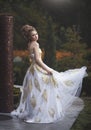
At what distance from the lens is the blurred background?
18812 millimetres

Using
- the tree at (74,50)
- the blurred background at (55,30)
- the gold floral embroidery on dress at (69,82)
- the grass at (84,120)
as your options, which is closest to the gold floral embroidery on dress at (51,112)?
the grass at (84,120)

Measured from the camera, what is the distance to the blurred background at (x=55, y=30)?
18812 millimetres

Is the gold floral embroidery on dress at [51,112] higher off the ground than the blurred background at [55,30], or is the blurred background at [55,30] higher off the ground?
the blurred background at [55,30]

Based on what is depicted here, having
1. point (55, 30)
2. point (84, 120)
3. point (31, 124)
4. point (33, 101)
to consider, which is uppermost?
point (55, 30)

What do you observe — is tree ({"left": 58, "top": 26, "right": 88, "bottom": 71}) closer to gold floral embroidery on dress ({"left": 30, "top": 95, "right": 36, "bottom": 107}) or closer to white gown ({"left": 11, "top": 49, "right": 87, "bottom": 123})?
white gown ({"left": 11, "top": 49, "right": 87, "bottom": 123})

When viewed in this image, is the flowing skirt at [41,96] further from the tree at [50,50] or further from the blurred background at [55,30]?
the tree at [50,50]

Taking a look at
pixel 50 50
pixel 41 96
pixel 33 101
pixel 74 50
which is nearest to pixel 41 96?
pixel 41 96

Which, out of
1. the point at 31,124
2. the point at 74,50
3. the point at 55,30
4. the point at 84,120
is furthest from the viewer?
the point at 55,30

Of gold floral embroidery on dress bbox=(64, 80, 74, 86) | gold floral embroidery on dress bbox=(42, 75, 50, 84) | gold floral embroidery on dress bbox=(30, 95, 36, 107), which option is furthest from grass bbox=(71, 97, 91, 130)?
gold floral embroidery on dress bbox=(42, 75, 50, 84)

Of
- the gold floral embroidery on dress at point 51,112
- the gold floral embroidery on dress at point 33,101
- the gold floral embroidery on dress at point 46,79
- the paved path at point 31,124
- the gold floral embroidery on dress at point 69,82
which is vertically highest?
the gold floral embroidery on dress at point 46,79

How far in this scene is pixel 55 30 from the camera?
20.2 m

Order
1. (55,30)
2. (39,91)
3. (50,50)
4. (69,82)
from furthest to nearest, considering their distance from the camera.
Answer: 1. (55,30)
2. (50,50)
3. (69,82)
4. (39,91)

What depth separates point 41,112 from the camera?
9.83 m

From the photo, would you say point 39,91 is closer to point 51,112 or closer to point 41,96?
point 41,96
